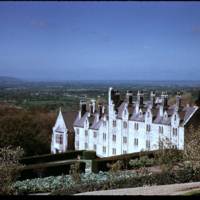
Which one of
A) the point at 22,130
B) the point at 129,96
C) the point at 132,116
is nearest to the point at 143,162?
the point at 132,116

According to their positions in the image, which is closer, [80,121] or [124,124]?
[124,124]

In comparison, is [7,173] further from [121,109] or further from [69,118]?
[69,118]

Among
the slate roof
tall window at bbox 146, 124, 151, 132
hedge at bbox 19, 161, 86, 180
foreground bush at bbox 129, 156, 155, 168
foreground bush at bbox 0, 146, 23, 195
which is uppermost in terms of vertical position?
the slate roof

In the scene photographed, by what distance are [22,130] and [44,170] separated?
7.87 metres

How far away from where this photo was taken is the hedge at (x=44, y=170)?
2203 cm

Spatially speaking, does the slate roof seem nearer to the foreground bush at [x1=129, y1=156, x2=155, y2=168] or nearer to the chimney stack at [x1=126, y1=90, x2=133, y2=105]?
the chimney stack at [x1=126, y1=90, x2=133, y2=105]

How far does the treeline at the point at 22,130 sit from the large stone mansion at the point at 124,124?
1.61 meters

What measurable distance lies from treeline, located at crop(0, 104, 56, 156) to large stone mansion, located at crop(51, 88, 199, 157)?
1613mm

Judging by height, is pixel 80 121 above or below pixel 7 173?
above

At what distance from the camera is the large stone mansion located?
2762 centimetres

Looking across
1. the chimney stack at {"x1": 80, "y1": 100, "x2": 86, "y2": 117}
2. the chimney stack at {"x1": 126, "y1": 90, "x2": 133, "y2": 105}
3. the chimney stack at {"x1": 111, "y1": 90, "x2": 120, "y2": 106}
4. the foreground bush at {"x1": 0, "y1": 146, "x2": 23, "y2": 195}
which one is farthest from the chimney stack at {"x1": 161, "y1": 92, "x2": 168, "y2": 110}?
the foreground bush at {"x1": 0, "y1": 146, "x2": 23, "y2": 195}

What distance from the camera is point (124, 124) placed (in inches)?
1214

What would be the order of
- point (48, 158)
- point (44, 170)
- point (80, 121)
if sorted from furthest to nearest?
point (80, 121) → point (48, 158) → point (44, 170)

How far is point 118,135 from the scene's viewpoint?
102 ft
